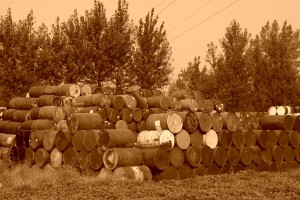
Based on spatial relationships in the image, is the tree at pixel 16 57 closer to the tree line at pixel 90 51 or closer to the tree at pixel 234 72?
the tree line at pixel 90 51

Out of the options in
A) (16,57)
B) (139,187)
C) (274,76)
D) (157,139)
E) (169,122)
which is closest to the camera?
(139,187)

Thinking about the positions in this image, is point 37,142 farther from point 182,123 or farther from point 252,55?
point 252,55

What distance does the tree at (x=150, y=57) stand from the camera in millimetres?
26516

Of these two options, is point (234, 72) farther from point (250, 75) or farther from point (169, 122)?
point (169, 122)

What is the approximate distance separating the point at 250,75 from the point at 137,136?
14978 millimetres

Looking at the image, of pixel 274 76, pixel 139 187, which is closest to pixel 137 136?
pixel 139 187

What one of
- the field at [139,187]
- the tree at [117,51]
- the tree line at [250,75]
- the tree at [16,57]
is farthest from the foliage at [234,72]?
the field at [139,187]

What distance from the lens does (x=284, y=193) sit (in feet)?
36.3

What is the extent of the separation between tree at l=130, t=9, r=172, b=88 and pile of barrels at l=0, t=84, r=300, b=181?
6553 millimetres

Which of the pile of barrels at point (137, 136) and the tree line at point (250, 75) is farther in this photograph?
the tree line at point (250, 75)

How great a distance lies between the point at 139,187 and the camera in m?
12.1

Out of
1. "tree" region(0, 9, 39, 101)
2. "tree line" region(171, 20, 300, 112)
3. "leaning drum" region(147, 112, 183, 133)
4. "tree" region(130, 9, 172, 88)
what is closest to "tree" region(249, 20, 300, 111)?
"tree line" region(171, 20, 300, 112)

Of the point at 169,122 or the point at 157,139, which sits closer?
the point at 157,139

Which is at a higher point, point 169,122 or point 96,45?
point 96,45
